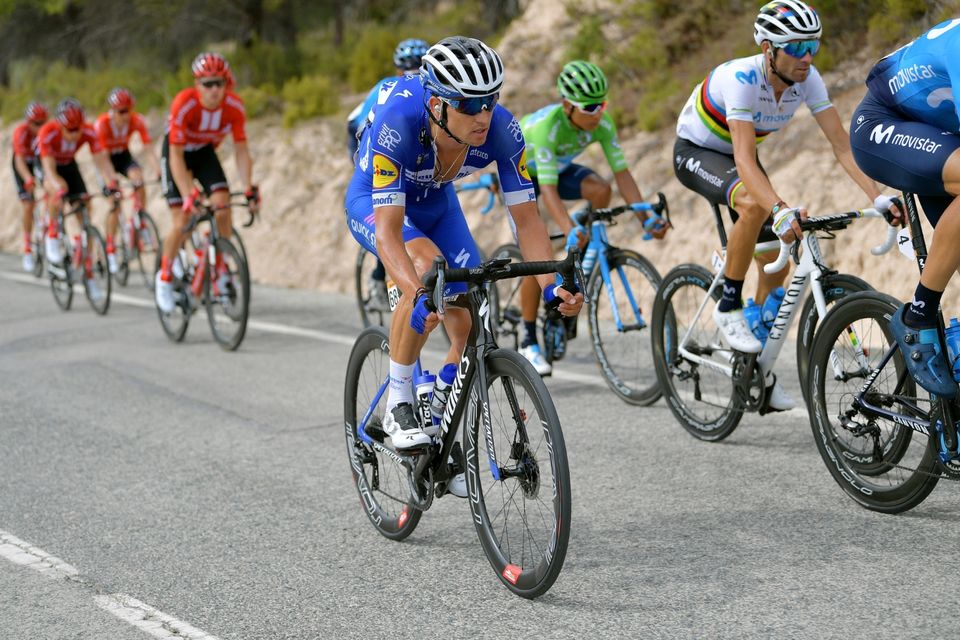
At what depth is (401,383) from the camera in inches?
185

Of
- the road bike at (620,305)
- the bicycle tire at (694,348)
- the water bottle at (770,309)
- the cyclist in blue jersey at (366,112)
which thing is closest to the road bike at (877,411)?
the water bottle at (770,309)

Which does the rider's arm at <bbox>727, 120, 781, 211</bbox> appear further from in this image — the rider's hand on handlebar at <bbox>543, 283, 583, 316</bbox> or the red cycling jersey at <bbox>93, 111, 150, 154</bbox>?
the red cycling jersey at <bbox>93, 111, 150, 154</bbox>

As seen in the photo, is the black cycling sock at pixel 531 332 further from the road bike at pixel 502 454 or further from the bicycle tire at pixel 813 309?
the road bike at pixel 502 454

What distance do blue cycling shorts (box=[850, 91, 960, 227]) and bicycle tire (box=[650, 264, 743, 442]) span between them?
5.17ft


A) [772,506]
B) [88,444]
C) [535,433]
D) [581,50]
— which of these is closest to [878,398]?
[772,506]

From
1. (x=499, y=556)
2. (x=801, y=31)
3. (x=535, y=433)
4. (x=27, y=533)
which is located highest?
(x=801, y=31)

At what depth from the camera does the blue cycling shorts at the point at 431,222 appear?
5.05 meters

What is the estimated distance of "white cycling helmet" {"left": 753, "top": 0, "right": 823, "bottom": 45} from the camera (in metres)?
5.54

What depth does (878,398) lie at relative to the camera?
476 centimetres

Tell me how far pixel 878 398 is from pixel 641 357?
9.27 ft

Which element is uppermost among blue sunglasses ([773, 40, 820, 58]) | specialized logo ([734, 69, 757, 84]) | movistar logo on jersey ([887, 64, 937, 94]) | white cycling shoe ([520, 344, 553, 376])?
blue sunglasses ([773, 40, 820, 58])

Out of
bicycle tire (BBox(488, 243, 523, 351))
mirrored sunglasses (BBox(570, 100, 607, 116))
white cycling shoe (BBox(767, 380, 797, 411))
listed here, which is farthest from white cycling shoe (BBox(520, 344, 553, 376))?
white cycling shoe (BBox(767, 380, 797, 411))

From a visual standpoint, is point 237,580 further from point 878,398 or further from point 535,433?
point 878,398

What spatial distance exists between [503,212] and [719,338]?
6640 millimetres
